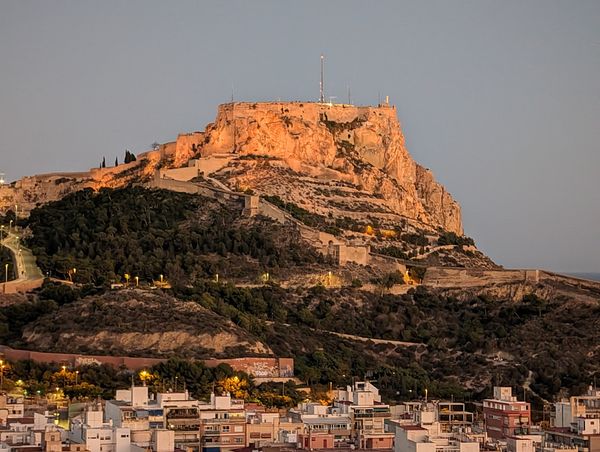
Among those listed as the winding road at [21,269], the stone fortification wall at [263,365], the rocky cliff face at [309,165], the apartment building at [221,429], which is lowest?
the apartment building at [221,429]

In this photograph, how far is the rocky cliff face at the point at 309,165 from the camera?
4316 inches

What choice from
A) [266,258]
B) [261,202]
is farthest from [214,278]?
[261,202]

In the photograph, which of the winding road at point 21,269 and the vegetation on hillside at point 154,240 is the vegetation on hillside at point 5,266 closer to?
the winding road at point 21,269

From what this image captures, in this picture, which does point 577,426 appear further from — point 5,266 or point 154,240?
point 5,266

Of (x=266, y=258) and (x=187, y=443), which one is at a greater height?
(x=266, y=258)

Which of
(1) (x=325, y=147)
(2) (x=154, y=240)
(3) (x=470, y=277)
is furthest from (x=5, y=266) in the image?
(1) (x=325, y=147)

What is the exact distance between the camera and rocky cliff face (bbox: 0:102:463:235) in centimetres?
10962

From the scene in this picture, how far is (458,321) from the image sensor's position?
94188 millimetres

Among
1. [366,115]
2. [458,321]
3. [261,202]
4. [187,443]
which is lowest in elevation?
[187,443]

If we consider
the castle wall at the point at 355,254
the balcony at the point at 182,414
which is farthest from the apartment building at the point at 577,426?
the castle wall at the point at 355,254

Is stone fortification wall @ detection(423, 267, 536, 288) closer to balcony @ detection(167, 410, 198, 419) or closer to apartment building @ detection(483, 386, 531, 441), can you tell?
apartment building @ detection(483, 386, 531, 441)

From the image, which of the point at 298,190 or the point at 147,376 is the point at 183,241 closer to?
the point at 298,190

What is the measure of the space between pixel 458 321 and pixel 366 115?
1009 inches

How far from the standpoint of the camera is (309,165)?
369 feet
